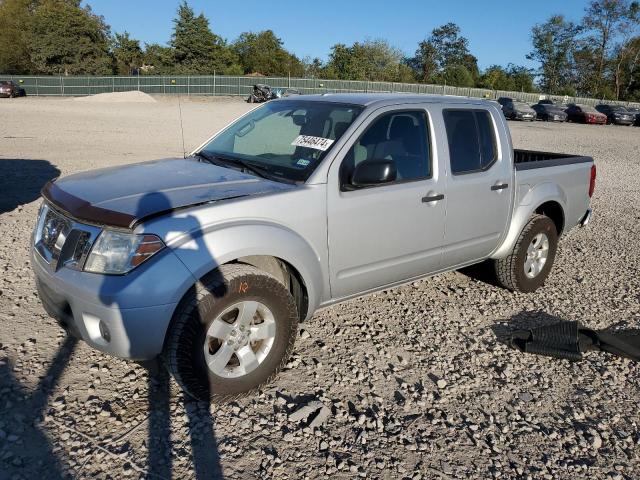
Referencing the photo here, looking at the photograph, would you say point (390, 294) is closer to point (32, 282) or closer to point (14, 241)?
point (32, 282)

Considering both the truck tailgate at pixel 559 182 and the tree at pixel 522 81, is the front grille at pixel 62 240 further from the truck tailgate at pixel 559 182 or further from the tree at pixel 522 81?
the tree at pixel 522 81

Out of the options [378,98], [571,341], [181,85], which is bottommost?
[571,341]

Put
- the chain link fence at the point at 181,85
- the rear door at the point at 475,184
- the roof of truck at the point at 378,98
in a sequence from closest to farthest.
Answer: the roof of truck at the point at 378,98
the rear door at the point at 475,184
the chain link fence at the point at 181,85

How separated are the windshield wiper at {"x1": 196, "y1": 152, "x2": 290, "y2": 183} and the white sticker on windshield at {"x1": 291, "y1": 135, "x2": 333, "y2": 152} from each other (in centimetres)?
33

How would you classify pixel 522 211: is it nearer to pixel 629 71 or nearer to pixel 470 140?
pixel 470 140

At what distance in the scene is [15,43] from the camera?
71.2 m

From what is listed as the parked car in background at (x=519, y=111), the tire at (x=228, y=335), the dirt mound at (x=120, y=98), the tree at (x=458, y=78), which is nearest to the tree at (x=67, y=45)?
the dirt mound at (x=120, y=98)

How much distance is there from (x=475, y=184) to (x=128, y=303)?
2895 millimetres

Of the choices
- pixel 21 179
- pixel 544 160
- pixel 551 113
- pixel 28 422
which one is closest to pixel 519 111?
pixel 551 113

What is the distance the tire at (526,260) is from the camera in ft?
16.7

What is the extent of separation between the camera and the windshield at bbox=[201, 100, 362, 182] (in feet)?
12.2

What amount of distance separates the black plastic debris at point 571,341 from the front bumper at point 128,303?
8.78 feet

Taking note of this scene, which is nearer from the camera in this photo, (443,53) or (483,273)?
(483,273)

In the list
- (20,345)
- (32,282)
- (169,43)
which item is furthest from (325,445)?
(169,43)
